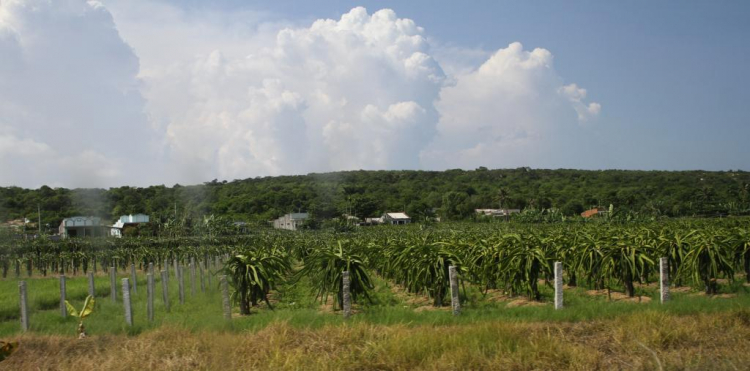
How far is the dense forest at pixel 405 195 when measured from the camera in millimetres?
21125

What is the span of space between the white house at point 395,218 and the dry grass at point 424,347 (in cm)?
7632

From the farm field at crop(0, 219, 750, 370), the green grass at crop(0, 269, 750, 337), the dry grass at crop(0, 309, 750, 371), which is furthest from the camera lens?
the green grass at crop(0, 269, 750, 337)

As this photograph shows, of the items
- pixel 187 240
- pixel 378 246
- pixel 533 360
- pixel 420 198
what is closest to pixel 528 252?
pixel 533 360

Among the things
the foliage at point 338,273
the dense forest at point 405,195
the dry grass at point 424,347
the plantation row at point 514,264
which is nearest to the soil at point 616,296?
the plantation row at point 514,264

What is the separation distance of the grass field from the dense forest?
26.3ft

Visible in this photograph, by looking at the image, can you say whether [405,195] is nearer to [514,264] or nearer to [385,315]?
[514,264]

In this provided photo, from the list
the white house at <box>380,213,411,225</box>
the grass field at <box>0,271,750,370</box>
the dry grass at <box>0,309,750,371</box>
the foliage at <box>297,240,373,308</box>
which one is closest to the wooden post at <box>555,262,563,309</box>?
the grass field at <box>0,271,750,370</box>

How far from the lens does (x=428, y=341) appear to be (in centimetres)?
743

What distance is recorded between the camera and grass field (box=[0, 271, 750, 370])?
6.97 m

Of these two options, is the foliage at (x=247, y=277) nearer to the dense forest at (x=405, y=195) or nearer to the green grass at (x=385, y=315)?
the green grass at (x=385, y=315)

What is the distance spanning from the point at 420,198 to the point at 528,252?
88088 millimetres

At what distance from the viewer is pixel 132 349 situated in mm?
7758

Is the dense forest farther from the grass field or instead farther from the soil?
the soil

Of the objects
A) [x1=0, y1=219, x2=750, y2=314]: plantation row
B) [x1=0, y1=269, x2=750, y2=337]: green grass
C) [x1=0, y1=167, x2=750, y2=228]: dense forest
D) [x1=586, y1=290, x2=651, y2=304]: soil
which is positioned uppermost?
[x1=0, y1=167, x2=750, y2=228]: dense forest
